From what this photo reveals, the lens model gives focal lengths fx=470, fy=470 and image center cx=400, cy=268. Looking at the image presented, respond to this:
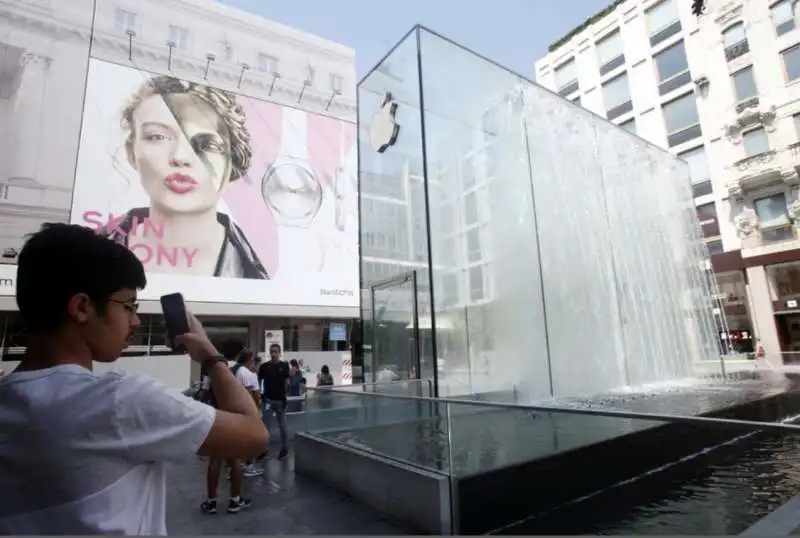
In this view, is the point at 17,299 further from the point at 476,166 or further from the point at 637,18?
the point at 637,18

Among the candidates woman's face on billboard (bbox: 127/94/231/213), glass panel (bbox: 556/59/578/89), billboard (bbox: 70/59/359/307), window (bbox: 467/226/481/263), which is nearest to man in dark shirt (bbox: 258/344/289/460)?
window (bbox: 467/226/481/263)

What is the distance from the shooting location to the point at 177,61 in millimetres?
20297

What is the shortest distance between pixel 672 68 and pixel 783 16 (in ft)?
16.6

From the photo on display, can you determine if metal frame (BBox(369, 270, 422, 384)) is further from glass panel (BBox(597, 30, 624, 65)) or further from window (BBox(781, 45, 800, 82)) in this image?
glass panel (BBox(597, 30, 624, 65))

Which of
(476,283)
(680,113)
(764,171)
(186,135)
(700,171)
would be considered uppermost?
(680,113)

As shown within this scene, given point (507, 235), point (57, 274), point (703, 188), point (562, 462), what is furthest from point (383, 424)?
point (703, 188)

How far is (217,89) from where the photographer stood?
2094 cm

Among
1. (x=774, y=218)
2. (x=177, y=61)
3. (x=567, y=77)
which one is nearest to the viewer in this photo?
(x=774, y=218)

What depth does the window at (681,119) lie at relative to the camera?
2305 cm

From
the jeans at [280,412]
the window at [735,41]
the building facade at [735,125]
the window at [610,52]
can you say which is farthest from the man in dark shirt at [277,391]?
the window at [610,52]

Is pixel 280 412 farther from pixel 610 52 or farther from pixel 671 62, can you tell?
pixel 610 52

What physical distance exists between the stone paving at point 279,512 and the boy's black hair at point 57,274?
3.31 m

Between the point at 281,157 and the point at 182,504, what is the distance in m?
19.0

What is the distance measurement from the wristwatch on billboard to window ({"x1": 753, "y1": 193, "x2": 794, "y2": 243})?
64.3ft
